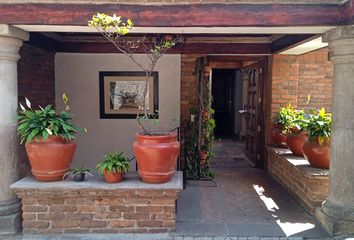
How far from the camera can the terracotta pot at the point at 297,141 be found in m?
5.50

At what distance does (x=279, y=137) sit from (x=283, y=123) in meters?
0.27

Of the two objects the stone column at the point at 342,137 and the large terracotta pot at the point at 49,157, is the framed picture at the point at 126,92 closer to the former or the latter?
the large terracotta pot at the point at 49,157

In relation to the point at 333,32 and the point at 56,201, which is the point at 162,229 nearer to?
the point at 56,201

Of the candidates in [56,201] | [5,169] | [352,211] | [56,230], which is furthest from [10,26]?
[352,211]

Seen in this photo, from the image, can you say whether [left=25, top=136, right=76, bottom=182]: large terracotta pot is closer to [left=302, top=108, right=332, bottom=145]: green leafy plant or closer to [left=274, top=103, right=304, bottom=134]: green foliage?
[left=302, top=108, right=332, bottom=145]: green leafy plant

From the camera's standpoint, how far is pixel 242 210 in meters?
4.64

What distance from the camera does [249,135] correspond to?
7816 millimetres

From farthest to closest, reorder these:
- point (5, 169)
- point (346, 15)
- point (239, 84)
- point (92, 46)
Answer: point (239, 84) → point (92, 46) → point (5, 169) → point (346, 15)

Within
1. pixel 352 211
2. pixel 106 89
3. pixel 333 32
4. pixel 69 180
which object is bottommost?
pixel 352 211

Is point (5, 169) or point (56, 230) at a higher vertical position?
point (5, 169)

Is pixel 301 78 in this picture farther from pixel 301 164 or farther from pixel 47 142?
pixel 47 142

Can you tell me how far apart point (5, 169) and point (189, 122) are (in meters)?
3.35

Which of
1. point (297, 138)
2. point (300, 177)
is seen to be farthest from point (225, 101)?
point (300, 177)

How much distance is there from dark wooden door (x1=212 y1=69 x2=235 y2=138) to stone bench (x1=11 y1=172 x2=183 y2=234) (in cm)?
872
